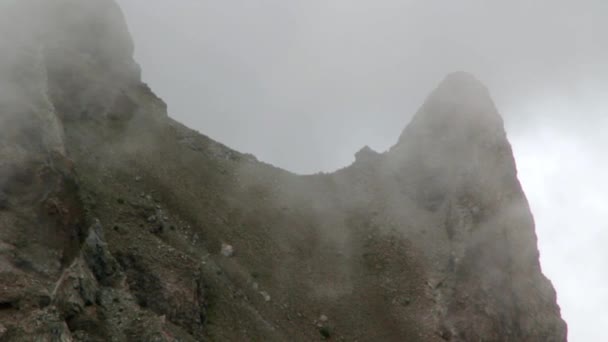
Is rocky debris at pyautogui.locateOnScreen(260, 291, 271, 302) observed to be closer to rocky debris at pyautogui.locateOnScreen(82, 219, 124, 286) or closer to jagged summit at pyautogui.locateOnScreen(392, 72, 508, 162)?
rocky debris at pyautogui.locateOnScreen(82, 219, 124, 286)

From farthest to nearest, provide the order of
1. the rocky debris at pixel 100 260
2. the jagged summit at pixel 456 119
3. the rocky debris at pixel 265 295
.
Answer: the jagged summit at pixel 456 119
the rocky debris at pixel 265 295
the rocky debris at pixel 100 260

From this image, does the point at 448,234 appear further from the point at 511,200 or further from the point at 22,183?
the point at 22,183

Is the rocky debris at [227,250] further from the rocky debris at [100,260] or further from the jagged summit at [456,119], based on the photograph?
the jagged summit at [456,119]

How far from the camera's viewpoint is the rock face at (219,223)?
43.2 m

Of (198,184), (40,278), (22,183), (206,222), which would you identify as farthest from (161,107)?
(40,278)

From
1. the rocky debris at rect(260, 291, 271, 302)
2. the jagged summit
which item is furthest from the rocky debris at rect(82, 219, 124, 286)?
the jagged summit

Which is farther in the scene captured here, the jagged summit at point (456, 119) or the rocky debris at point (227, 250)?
the jagged summit at point (456, 119)

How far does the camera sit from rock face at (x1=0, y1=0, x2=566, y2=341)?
1699 inches

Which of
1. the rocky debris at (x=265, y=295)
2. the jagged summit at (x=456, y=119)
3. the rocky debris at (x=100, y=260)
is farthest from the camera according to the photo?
the jagged summit at (x=456, y=119)

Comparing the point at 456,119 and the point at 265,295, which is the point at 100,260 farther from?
the point at 456,119

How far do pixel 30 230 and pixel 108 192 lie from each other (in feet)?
52.6

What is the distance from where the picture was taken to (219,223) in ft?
226

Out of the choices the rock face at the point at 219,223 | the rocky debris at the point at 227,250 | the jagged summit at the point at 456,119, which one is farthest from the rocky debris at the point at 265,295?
the jagged summit at the point at 456,119

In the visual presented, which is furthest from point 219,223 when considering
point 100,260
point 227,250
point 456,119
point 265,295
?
point 456,119
